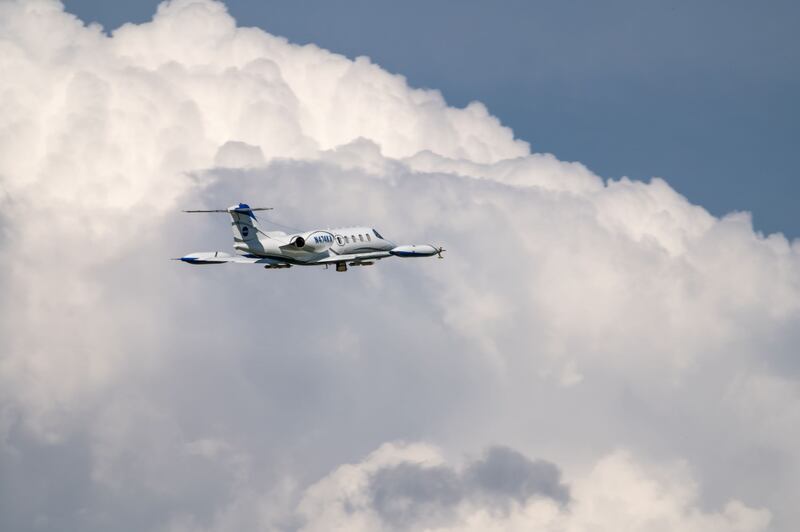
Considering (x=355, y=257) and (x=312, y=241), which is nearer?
(x=312, y=241)

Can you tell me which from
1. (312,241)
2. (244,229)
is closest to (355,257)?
(312,241)

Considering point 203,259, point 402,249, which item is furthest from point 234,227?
point 402,249

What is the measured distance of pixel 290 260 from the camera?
140125 millimetres

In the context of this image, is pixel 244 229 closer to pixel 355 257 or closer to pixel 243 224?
pixel 243 224

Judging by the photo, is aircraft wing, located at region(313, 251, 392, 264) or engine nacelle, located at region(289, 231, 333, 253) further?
aircraft wing, located at region(313, 251, 392, 264)

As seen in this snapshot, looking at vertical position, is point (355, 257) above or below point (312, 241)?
above

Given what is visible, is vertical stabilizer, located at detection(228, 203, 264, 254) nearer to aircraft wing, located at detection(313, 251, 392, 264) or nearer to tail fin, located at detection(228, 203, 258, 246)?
tail fin, located at detection(228, 203, 258, 246)

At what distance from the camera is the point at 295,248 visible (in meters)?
139

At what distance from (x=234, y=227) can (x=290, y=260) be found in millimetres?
7179

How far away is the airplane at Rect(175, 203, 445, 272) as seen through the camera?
454 feet

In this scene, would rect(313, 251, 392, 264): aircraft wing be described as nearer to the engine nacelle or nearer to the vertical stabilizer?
the engine nacelle

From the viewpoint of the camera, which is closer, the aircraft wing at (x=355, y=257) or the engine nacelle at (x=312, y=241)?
the engine nacelle at (x=312, y=241)

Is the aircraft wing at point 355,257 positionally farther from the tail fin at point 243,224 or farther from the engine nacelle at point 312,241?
the tail fin at point 243,224

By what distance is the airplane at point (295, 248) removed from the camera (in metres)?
138
